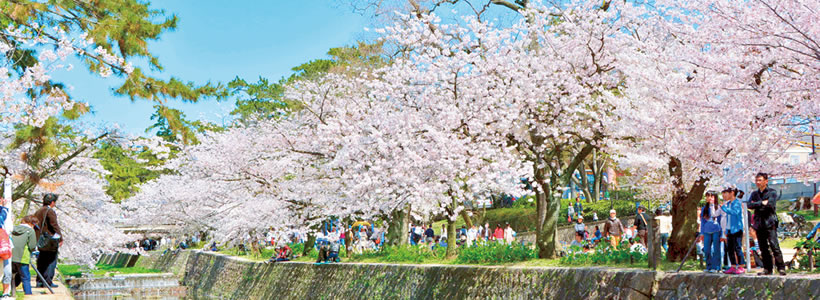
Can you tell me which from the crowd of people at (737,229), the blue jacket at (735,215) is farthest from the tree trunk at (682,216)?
the blue jacket at (735,215)

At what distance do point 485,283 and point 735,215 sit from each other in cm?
557

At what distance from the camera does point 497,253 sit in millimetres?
14891

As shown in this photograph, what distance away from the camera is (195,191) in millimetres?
27016

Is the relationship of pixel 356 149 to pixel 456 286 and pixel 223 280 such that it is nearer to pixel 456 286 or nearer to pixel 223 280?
pixel 456 286

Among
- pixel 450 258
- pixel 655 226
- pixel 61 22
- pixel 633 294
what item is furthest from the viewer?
pixel 450 258

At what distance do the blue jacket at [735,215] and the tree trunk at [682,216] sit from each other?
240cm

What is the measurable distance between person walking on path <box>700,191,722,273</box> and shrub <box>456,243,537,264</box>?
4.78m

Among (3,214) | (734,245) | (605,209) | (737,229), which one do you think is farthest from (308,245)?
(737,229)

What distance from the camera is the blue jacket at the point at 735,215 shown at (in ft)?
30.1

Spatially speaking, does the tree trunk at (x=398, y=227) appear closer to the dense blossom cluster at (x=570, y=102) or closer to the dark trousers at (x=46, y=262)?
the dense blossom cluster at (x=570, y=102)

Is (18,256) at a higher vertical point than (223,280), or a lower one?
higher

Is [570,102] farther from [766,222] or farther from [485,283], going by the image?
[766,222]

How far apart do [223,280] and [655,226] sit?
23467mm

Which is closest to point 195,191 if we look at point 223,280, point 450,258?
point 223,280
